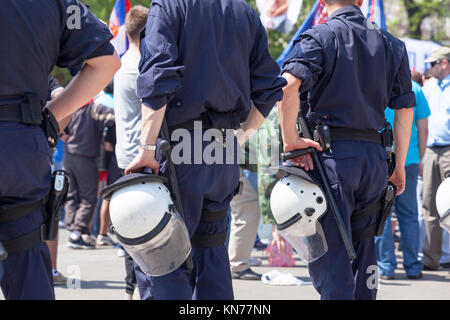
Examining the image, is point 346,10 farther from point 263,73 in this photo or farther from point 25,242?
point 25,242

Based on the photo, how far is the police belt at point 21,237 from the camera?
290 centimetres

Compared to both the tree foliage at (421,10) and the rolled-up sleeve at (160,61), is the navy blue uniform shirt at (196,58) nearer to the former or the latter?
the rolled-up sleeve at (160,61)

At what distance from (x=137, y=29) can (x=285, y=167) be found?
1.60 m

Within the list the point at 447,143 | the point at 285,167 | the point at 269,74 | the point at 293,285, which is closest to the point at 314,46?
the point at 269,74

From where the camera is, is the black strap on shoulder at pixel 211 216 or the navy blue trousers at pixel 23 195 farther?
the black strap on shoulder at pixel 211 216

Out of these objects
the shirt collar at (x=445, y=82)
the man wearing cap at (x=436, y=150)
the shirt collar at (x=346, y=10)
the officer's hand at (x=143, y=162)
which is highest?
the shirt collar at (x=346, y=10)

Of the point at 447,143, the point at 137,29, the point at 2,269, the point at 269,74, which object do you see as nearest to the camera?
the point at 2,269

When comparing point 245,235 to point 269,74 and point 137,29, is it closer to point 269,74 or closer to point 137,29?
point 137,29

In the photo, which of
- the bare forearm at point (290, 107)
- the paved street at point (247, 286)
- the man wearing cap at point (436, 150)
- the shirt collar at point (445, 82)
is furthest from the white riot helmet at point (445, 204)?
the shirt collar at point (445, 82)

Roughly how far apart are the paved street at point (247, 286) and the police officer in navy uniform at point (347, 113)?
1760mm

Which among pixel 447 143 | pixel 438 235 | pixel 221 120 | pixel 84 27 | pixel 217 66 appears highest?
pixel 84 27

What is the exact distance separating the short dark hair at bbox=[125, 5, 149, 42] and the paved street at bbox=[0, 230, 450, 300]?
1.80 meters

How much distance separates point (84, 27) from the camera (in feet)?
10.3

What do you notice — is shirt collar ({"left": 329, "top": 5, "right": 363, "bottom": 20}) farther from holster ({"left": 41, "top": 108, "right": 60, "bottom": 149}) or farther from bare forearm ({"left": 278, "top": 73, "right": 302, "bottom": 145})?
holster ({"left": 41, "top": 108, "right": 60, "bottom": 149})
